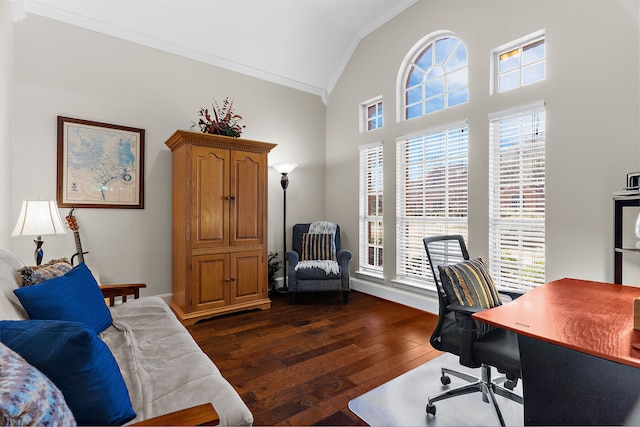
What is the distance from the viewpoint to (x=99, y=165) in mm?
3268

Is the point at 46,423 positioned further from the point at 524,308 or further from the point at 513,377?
the point at 513,377

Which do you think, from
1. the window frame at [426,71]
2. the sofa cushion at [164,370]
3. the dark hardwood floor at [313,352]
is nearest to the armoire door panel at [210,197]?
the dark hardwood floor at [313,352]

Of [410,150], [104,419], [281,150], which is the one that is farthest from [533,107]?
[104,419]

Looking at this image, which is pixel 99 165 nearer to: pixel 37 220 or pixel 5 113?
pixel 5 113

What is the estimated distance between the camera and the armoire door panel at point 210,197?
3260mm

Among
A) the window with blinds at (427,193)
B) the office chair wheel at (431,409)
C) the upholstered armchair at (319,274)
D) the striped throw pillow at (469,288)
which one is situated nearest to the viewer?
the striped throw pillow at (469,288)

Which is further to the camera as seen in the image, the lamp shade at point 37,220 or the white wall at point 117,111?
the white wall at point 117,111

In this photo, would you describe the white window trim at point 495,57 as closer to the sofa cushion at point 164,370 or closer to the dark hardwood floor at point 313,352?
the dark hardwood floor at point 313,352

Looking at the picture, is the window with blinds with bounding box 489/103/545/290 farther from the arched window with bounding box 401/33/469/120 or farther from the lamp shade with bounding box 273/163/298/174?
the lamp shade with bounding box 273/163/298/174

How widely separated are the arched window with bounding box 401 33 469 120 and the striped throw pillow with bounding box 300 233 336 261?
6.33 feet

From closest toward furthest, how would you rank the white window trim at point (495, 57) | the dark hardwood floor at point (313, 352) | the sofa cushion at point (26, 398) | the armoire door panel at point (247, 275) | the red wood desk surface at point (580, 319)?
the sofa cushion at point (26, 398) < the red wood desk surface at point (580, 319) < the dark hardwood floor at point (313, 352) < the white window trim at point (495, 57) < the armoire door panel at point (247, 275)

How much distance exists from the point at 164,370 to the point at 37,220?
6.16 ft

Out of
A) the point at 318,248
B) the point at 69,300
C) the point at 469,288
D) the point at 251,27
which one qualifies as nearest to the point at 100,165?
the point at 69,300

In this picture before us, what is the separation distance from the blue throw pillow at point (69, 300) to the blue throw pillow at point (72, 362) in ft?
1.80
